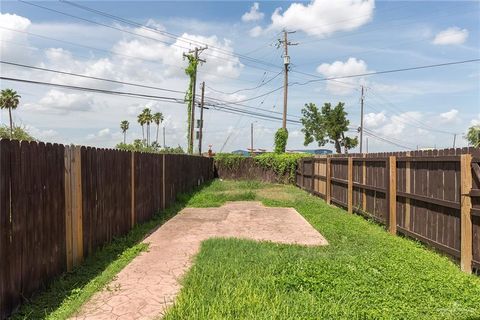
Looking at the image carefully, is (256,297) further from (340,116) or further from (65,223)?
(340,116)

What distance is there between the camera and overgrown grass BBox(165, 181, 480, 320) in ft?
12.6

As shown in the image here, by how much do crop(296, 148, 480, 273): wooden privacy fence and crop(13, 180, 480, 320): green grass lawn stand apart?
1.16 ft

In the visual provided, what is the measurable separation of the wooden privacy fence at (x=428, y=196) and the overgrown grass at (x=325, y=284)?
0.35 metres

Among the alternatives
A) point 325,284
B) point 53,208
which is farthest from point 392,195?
point 53,208

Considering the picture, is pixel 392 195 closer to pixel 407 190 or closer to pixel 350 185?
pixel 407 190

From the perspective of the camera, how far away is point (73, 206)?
5344 mm

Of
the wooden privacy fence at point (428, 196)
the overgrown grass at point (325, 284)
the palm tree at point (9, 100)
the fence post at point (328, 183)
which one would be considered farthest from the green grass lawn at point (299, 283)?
the palm tree at point (9, 100)

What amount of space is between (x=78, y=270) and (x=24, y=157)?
182cm

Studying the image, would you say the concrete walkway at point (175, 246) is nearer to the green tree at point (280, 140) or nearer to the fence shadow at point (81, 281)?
the fence shadow at point (81, 281)

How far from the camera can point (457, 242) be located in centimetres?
584

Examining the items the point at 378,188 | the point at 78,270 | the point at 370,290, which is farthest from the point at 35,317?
the point at 378,188

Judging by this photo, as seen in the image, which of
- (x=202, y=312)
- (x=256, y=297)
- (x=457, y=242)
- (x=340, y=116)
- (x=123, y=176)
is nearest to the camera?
(x=202, y=312)

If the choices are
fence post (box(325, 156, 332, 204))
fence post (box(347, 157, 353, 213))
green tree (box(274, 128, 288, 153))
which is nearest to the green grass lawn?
fence post (box(347, 157, 353, 213))

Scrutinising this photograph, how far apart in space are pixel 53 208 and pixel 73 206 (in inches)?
22.1
